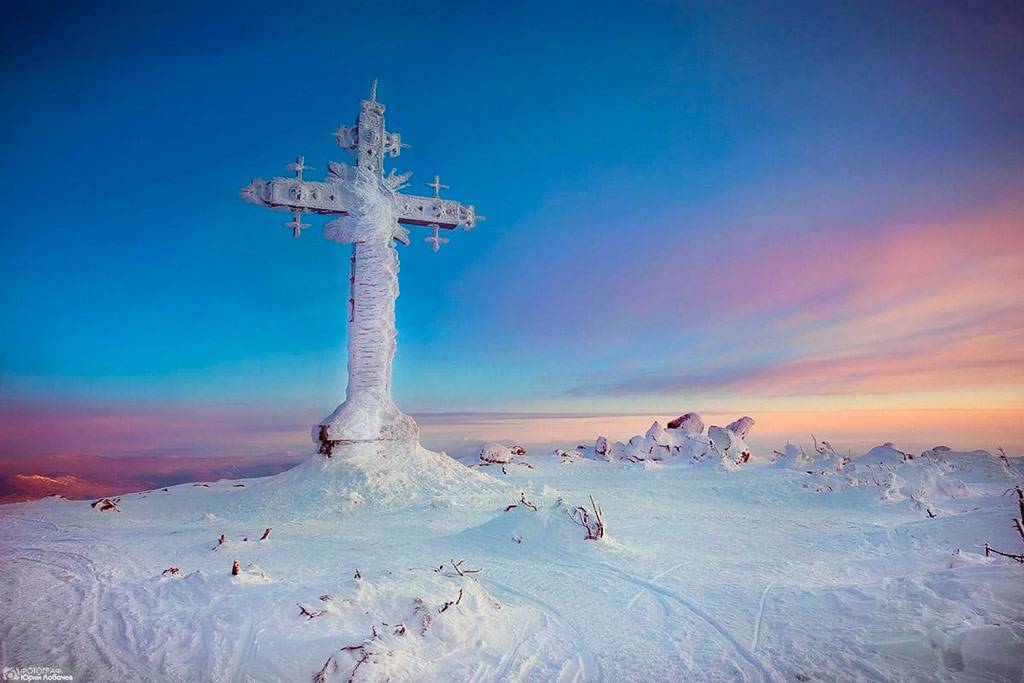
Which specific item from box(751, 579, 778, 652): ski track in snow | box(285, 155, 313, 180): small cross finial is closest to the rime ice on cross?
box(285, 155, 313, 180): small cross finial

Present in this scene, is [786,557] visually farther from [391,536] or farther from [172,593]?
[172,593]

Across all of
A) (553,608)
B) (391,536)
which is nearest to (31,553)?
(391,536)

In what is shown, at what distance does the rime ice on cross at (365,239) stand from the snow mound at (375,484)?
1.43 ft

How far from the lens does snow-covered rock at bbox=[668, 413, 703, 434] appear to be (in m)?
20.2

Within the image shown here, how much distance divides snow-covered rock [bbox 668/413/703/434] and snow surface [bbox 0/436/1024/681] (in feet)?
28.7

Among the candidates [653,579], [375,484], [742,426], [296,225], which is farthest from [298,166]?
[742,426]

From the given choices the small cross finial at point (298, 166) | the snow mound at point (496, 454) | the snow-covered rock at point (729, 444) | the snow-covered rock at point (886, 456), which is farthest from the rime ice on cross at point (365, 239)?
the snow-covered rock at point (886, 456)

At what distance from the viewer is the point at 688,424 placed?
20406mm

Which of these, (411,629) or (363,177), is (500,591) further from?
(363,177)

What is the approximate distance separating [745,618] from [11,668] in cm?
632

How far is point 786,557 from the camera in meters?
7.34

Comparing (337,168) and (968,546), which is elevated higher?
(337,168)

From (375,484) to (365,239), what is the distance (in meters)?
6.70

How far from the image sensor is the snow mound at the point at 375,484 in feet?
36.3
